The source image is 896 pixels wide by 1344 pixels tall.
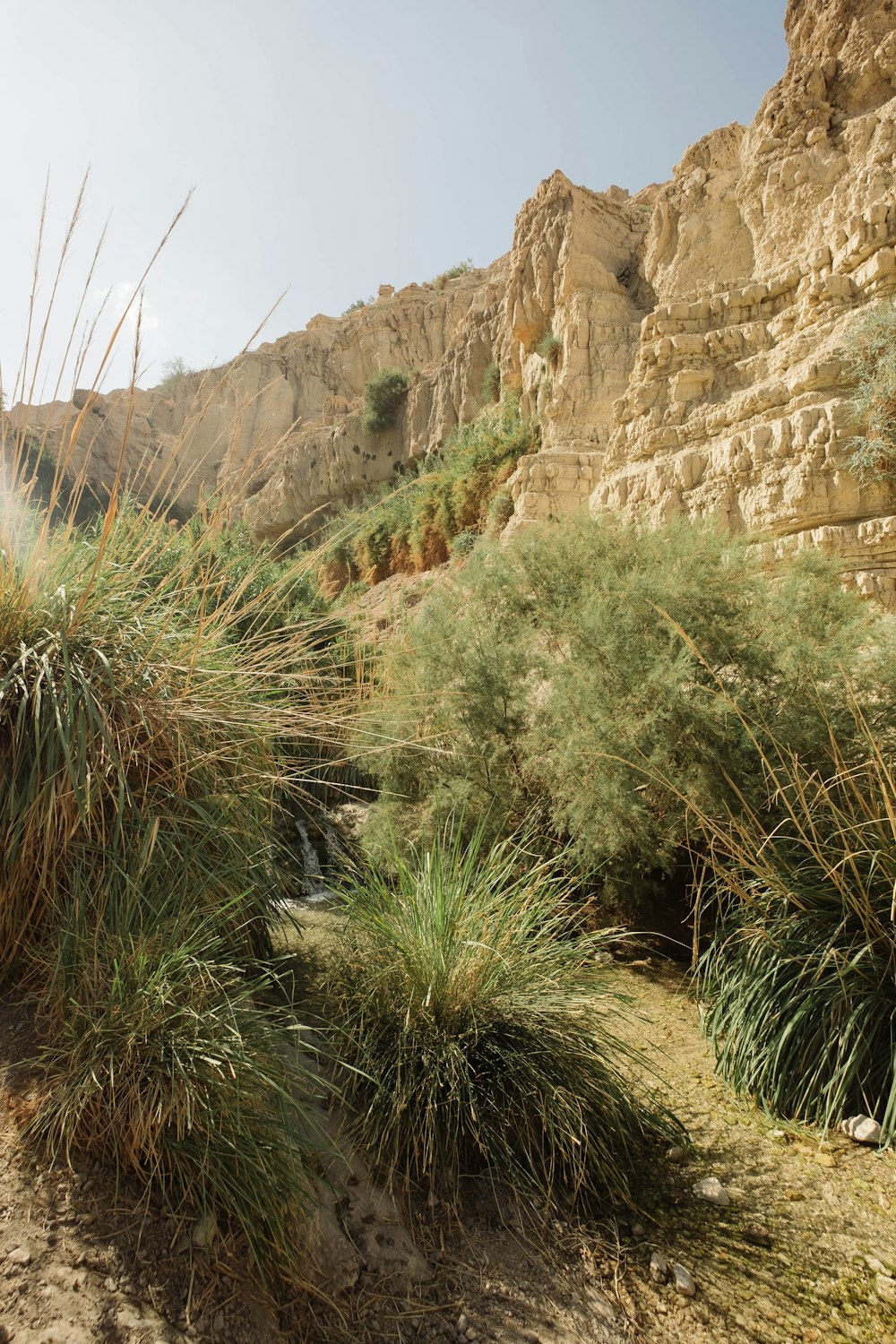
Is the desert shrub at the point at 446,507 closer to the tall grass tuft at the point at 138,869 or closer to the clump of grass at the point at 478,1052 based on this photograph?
the tall grass tuft at the point at 138,869

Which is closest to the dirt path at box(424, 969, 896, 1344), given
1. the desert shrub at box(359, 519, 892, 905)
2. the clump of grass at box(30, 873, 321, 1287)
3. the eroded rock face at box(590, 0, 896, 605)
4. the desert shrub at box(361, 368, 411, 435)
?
the clump of grass at box(30, 873, 321, 1287)

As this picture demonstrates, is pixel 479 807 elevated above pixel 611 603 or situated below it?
below

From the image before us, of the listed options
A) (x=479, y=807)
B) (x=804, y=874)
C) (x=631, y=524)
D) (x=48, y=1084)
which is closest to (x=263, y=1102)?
(x=48, y=1084)

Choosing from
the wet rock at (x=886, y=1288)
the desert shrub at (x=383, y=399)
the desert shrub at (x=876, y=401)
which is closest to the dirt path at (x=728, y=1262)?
the wet rock at (x=886, y=1288)

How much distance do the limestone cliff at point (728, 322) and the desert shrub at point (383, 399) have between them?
8.26 metres

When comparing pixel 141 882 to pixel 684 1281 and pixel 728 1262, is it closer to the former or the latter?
pixel 684 1281

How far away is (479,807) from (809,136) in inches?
592

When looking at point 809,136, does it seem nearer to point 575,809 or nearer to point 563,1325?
point 575,809

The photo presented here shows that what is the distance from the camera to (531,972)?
117 inches

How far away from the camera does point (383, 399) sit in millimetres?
31234

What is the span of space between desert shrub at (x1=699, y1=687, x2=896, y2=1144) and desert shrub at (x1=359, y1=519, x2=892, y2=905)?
2.45ft

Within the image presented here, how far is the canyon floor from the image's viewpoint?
65.3 inches

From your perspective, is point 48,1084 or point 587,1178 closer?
point 48,1084

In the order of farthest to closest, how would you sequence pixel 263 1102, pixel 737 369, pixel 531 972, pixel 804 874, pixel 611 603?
pixel 737 369 → pixel 611 603 → pixel 804 874 → pixel 531 972 → pixel 263 1102
